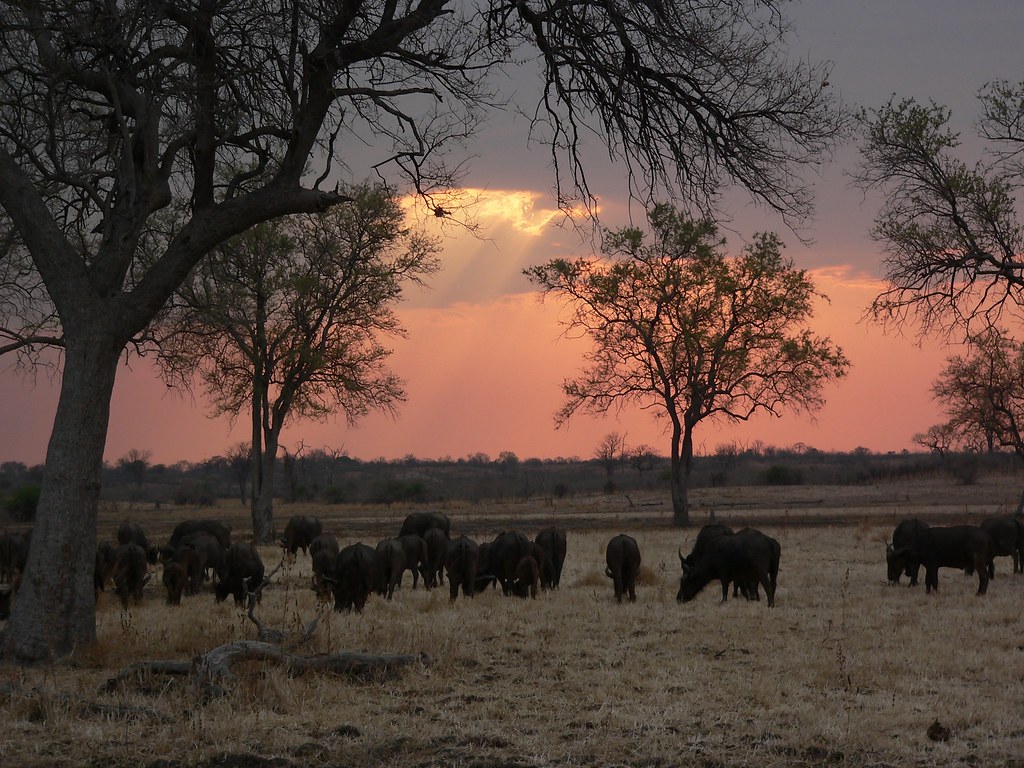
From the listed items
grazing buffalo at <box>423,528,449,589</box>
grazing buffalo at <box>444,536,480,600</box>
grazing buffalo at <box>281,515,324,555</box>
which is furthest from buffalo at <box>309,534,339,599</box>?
grazing buffalo at <box>281,515,324,555</box>

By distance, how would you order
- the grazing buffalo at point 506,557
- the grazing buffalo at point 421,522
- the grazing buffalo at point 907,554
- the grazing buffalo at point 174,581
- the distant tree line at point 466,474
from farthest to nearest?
1. the distant tree line at point 466,474
2. the grazing buffalo at point 421,522
3. the grazing buffalo at point 907,554
4. the grazing buffalo at point 506,557
5. the grazing buffalo at point 174,581

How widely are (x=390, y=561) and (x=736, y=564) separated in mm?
5320

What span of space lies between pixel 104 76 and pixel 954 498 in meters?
52.8

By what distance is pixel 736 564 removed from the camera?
50.6ft

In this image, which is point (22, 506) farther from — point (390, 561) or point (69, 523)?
point (69, 523)

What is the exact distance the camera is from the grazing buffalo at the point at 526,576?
16.0 m

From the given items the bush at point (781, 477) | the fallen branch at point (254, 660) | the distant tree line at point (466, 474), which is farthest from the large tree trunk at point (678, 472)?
the bush at point (781, 477)

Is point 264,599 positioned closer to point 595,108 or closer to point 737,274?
point 595,108

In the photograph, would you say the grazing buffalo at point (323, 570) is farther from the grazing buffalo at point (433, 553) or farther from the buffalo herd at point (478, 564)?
the grazing buffalo at point (433, 553)

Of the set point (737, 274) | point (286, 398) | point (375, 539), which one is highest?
point (737, 274)

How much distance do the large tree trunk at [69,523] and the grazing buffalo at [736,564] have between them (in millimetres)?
8578

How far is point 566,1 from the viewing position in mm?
10828

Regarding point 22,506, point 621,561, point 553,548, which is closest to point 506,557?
point 553,548

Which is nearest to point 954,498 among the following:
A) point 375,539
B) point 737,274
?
point 737,274
